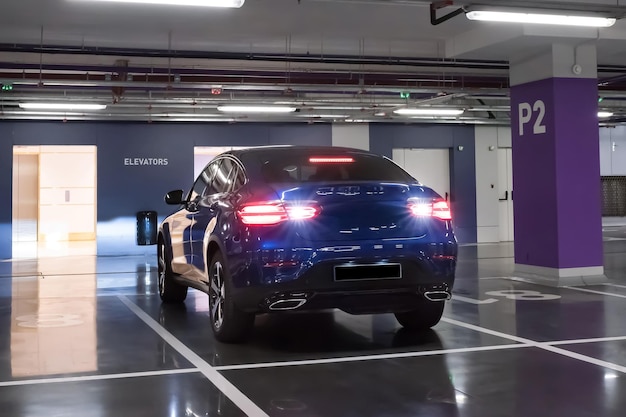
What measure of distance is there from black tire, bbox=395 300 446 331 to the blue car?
18.5 inches

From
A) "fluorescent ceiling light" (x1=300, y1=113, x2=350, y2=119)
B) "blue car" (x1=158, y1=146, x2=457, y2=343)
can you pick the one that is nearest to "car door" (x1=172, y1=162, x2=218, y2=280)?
"blue car" (x1=158, y1=146, x2=457, y2=343)

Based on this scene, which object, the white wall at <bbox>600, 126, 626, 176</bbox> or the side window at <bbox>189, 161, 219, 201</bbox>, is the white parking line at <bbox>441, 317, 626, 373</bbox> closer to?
the side window at <bbox>189, 161, 219, 201</bbox>

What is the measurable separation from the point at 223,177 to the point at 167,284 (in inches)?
85.7

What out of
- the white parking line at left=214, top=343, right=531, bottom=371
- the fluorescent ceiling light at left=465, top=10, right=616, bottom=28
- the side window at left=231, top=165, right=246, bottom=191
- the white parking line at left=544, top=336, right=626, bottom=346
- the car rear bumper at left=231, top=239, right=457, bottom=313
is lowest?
the white parking line at left=214, top=343, right=531, bottom=371

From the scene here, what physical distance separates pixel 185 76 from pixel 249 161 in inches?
300

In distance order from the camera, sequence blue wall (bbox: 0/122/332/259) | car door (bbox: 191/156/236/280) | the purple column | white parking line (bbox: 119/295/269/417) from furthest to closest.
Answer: blue wall (bbox: 0/122/332/259), the purple column, car door (bbox: 191/156/236/280), white parking line (bbox: 119/295/269/417)

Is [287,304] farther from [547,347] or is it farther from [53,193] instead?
[53,193]

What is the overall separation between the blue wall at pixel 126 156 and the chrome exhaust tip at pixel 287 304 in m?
12.6

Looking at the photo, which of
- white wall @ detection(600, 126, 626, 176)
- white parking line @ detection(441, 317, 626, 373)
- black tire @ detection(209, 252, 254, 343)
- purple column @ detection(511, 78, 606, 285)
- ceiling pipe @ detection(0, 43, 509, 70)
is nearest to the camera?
white parking line @ detection(441, 317, 626, 373)

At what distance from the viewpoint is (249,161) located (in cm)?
537

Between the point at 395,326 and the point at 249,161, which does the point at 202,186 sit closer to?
the point at 249,161

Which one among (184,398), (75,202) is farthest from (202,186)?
(75,202)

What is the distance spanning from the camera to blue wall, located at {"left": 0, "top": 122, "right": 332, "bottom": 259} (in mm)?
16047

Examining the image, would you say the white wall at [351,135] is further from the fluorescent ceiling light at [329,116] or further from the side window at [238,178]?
the side window at [238,178]
